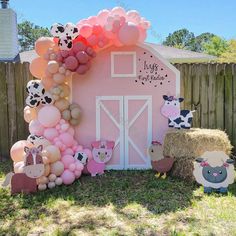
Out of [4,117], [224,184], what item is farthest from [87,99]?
[224,184]

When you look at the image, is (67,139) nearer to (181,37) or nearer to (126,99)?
(126,99)

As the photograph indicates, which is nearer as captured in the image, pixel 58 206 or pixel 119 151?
pixel 58 206

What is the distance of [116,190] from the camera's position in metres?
5.54

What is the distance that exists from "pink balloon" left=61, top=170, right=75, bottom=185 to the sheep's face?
6.52 feet

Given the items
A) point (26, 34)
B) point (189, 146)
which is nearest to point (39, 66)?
point (189, 146)

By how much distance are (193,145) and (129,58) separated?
6.09 ft

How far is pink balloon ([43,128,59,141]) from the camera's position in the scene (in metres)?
6.02

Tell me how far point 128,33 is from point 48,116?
183 cm

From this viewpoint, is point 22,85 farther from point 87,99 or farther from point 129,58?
point 129,58

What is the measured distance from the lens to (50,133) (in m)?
6.03

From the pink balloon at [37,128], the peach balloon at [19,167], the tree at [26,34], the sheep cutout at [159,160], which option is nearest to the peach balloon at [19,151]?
the peach balloon at [19,167]

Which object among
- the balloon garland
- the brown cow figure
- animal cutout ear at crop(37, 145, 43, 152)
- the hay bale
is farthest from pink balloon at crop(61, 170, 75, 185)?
the hay bale

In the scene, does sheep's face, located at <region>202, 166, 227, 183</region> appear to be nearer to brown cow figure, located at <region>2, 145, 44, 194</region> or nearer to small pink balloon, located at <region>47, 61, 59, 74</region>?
brown cow figure, located at <region>2, 145, 44, 194</region>

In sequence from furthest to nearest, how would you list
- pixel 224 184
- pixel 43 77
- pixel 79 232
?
pixel 43 77
pixel 224 184
pixel 79 232
